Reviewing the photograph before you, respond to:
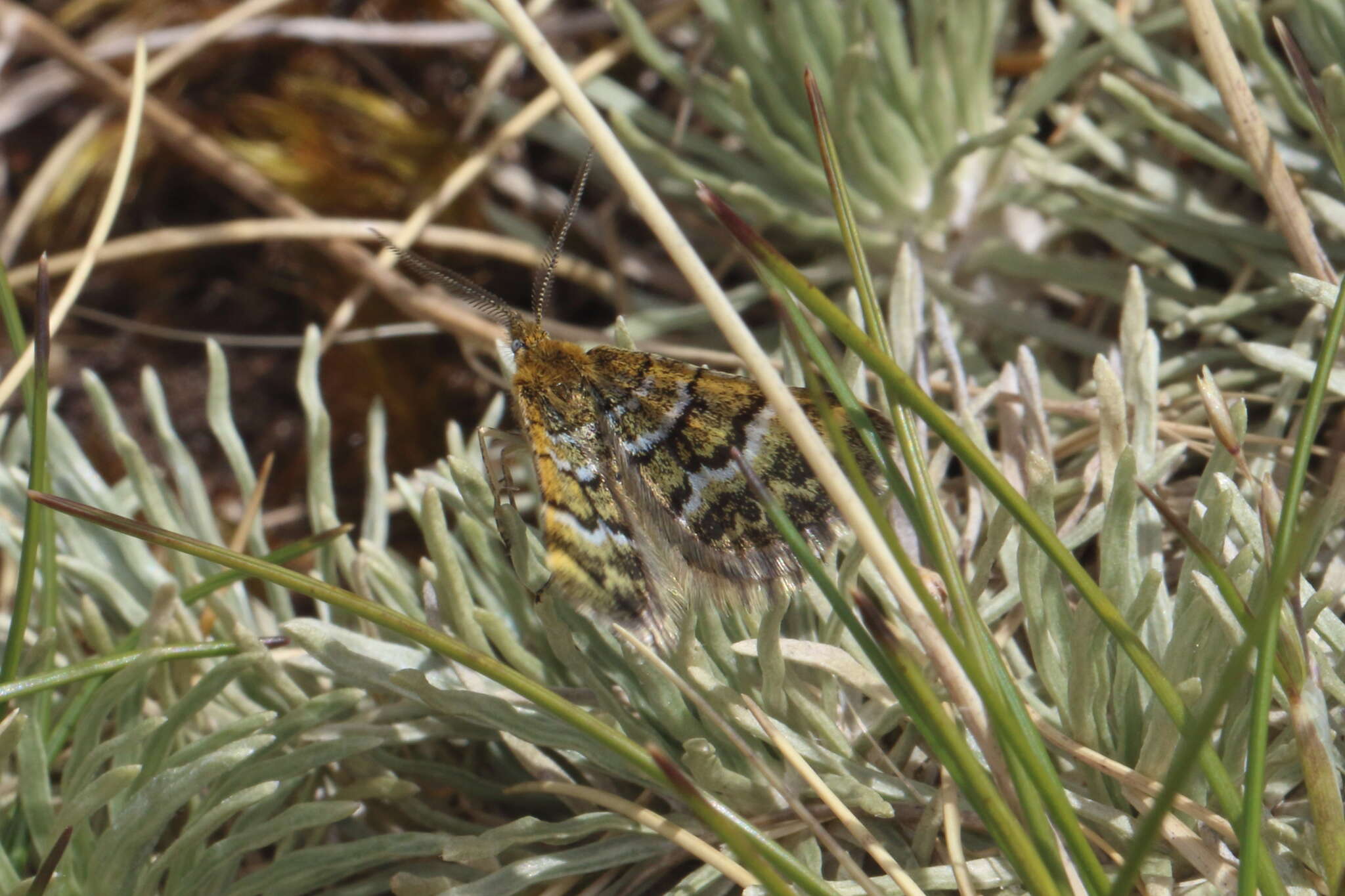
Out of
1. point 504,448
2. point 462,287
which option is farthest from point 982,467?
point 462,287

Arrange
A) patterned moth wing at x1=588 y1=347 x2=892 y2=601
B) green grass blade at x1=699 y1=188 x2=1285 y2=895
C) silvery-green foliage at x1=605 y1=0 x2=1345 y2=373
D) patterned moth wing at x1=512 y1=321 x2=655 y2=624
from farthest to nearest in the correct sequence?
1. silvery-green foliage at x1=605 y1=0 x2=1345 y2=373
2. patterned moth wing at x1=588 y1=347 x2=892 y2=601
3. patterned moth wing at x1=512 y1=321 x2=655 y2=624
4. green grass blade at x1=699 y1=188 x2=1285 y2=895

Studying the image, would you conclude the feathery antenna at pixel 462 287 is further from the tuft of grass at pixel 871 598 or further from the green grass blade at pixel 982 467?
the green grass blade at pixel 982 467

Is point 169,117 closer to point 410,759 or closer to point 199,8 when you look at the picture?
point 199,8

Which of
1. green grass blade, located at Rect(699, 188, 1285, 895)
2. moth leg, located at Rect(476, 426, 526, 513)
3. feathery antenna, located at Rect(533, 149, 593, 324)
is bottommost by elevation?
green grass blade, located at Rect(699, 188, 1285, 895)

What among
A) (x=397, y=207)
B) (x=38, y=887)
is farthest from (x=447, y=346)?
(x=38, y=887)

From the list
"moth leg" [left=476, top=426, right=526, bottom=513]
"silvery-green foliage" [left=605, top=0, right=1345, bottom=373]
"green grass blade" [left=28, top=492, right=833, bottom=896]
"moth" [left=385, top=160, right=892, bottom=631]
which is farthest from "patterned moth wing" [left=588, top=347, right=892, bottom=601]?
"silvery-green foliage" [left=605, top=0, right=1345, bottom=373]

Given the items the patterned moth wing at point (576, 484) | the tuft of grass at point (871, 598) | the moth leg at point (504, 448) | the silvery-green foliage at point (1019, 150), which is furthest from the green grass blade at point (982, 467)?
the silvery-green foliage at point (1019, 150)

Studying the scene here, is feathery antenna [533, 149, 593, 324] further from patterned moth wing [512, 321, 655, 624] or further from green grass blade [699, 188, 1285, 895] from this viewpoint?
green grass blade [699, 188, 1285, 895]

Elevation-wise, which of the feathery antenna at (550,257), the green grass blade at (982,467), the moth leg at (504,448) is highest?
the feathery antenna at (550,257)
